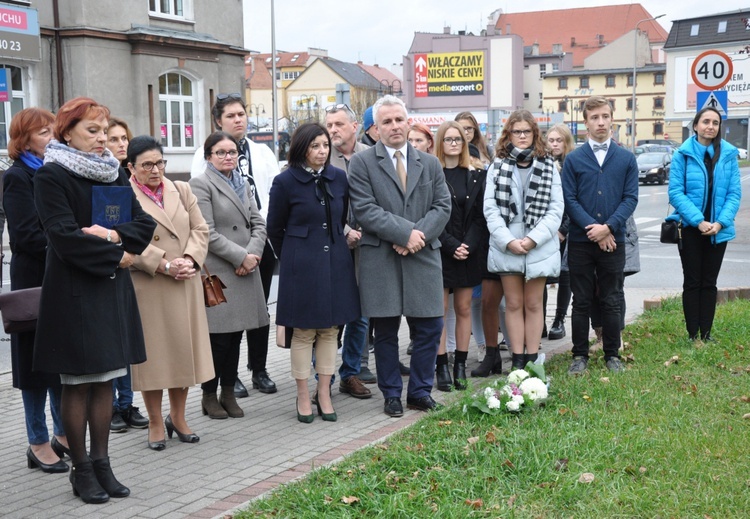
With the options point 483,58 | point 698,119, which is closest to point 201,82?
point 698,119

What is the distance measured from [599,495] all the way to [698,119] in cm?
471

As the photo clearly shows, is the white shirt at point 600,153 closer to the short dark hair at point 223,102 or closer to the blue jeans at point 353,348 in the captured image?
the blue jeans at point 353,348

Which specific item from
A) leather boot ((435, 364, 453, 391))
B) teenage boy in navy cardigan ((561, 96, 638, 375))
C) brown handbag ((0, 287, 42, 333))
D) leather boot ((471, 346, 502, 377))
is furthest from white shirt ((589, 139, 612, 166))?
brown handbag ((0, 287, 42, 333))

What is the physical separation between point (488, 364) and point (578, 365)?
29.5 inches

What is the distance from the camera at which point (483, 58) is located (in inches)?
3634

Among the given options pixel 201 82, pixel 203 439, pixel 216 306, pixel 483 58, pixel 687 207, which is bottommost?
pixel 203 439

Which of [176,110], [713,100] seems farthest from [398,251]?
[176,110]

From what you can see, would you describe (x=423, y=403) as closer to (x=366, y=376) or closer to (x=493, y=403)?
(x=493, y=403)

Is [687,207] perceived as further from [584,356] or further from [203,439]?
[203,439]

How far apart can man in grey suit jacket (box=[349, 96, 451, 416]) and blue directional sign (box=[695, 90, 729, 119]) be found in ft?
26.2

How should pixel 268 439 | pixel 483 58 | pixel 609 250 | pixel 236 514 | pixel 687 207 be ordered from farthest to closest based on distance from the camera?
pixel 483 58, pixel 687 207, pixel 609 250, pixel 268 439, pixel 236 514

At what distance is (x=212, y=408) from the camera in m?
6.80

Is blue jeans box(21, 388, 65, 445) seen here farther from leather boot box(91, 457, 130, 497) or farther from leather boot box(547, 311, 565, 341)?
leather boot box(547, 311, 565, 341)

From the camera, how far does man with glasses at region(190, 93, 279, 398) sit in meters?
7.19
